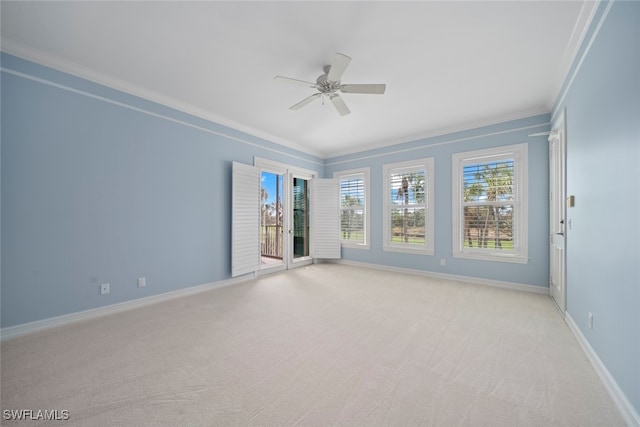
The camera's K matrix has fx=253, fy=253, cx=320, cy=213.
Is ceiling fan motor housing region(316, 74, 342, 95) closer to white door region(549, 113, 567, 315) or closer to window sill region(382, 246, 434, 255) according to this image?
white door region(549, 113, 567, 315)

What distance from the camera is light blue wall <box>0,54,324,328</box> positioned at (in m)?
2.37

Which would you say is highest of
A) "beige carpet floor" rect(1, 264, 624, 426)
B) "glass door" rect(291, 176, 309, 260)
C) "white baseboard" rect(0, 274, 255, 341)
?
"glass door" rect(291, 176, 309, 260)

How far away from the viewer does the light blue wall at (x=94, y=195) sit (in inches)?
93.4

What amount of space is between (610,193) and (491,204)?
2620 millimetres

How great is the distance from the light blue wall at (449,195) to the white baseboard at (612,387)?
179cm

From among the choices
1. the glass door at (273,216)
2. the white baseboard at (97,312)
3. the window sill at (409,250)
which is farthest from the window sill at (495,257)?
the white baseboard at (97,312)

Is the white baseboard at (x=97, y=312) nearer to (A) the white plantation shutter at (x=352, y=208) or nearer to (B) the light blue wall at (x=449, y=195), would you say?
(A) the white plantation shutter at (x=352, y=208)

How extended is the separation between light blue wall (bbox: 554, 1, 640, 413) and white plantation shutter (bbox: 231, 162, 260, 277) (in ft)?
13.6

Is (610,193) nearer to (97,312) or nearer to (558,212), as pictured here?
(558,212)

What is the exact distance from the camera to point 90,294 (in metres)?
2.79

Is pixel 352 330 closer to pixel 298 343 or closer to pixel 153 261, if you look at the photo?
pixel 298 343

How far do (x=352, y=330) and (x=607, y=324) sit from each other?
186 cm

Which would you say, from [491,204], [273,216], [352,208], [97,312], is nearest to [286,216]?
[273,216]

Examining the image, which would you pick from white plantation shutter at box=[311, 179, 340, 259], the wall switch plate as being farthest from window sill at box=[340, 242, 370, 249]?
the wall switch plate
